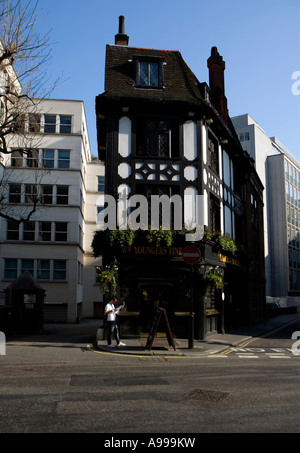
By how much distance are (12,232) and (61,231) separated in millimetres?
3667

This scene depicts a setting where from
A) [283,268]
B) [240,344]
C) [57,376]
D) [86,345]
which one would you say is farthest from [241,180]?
[283,268]

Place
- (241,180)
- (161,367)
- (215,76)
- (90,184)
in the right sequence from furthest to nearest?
(90,184) < (241,180) < (215,76) < (161,367)

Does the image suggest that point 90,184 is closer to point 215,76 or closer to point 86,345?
point 215,76

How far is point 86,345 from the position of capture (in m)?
15.4

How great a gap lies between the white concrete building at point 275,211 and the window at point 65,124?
3144 cm

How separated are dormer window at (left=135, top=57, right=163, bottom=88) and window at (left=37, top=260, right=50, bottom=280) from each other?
17.2 m

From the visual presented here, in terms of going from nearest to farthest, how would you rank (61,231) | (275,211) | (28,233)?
(28,233) → (61,231) → (275,211)

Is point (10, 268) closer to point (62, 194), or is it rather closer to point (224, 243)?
point (62, 194)

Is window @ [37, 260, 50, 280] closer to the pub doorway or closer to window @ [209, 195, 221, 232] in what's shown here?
window @ [209, 195, 221, 232]

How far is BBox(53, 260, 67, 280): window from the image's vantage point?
31.5m

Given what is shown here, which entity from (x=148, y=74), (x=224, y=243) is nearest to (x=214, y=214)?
(x=224, y=243)

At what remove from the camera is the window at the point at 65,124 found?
33094mm

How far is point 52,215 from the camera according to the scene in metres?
31.8
